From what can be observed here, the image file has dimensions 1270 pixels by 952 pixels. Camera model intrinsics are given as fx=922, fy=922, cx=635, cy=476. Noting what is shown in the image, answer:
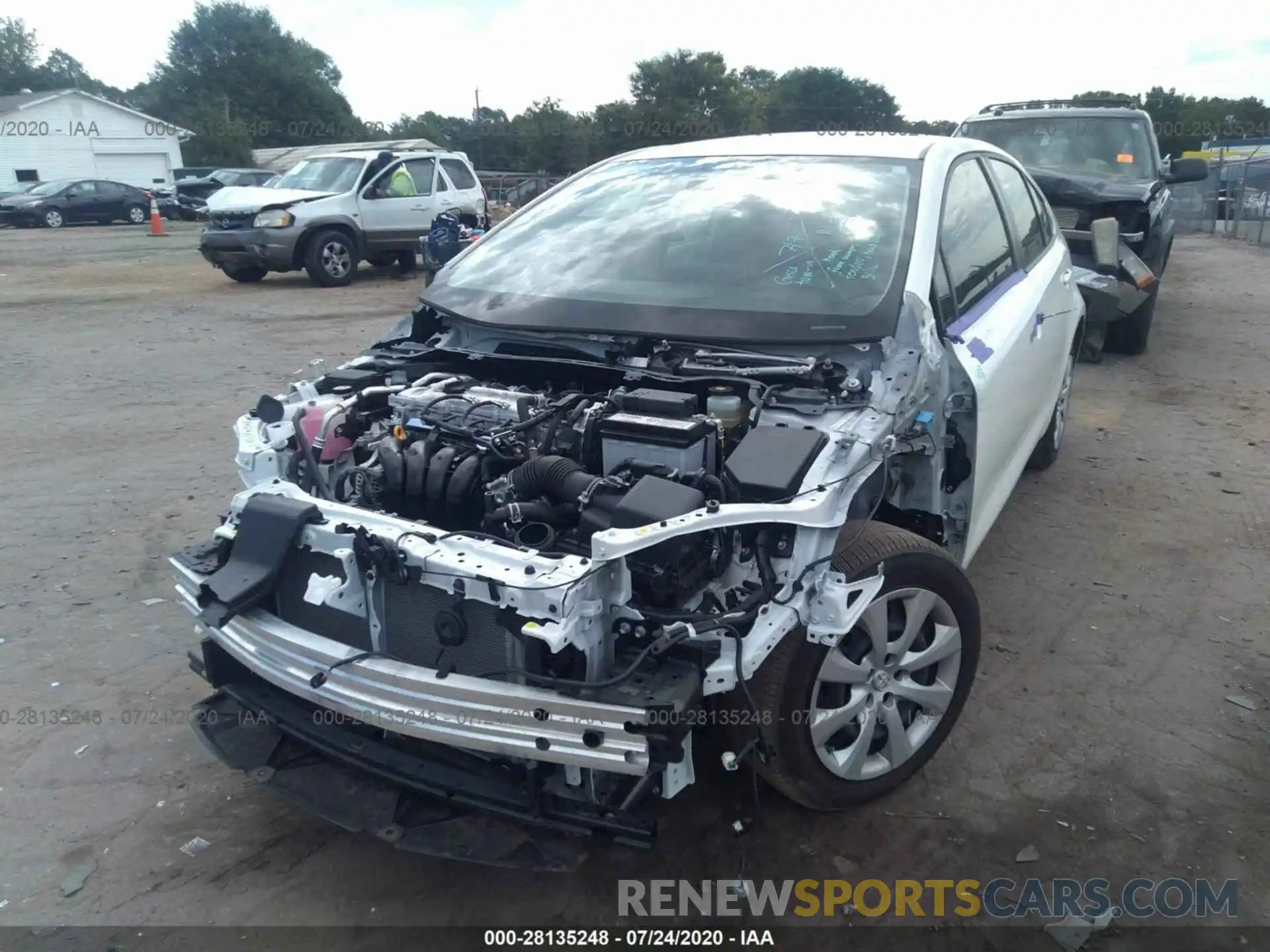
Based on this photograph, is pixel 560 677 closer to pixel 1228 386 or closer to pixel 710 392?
pixel 710 392

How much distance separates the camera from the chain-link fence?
1742 centimetres

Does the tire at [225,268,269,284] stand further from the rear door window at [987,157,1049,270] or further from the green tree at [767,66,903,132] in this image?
the green tree at [767,66,903,132]

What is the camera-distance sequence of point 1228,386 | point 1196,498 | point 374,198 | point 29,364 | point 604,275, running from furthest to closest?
point 374,198 < point 29,364 < point 1228,386 < point 1196,498 < point 604,275

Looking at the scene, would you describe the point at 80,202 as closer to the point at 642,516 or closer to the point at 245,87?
the point at 642,516

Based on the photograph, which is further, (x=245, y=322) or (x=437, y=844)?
(x=245, y=322)

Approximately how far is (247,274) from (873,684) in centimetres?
1384

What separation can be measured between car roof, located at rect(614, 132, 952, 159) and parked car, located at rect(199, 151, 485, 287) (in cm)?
1003

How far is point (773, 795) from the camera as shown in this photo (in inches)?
112

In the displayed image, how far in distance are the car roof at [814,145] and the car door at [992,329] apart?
0.22 meters

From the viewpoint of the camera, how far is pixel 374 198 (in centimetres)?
1366

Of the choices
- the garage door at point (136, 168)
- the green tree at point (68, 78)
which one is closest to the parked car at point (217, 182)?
the garage door at point (136, 168)

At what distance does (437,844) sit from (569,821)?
0.34 m

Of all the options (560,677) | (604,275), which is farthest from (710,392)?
(560,677)

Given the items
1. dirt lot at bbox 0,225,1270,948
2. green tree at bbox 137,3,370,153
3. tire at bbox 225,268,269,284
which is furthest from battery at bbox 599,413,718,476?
green tree at bbox 137,3,370,153
